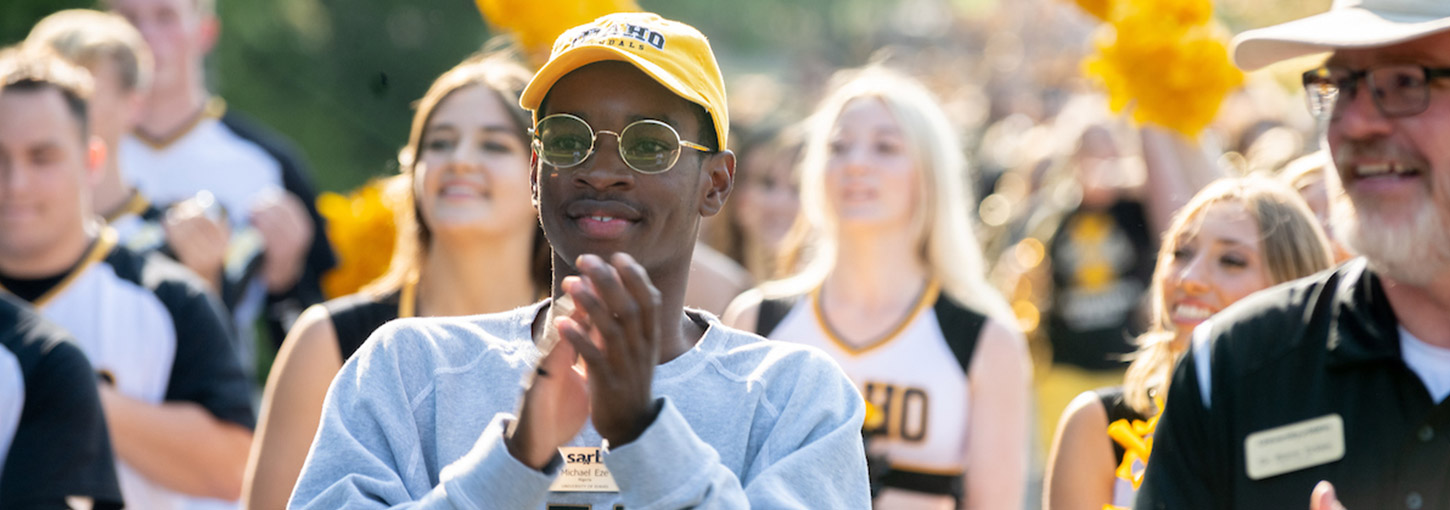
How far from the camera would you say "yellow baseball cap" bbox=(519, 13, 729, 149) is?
2.25m

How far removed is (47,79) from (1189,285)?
3237 mm

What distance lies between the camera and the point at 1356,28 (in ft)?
7.87

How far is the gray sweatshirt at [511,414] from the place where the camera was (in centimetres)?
214

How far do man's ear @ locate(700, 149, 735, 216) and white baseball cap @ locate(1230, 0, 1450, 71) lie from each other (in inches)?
35.4

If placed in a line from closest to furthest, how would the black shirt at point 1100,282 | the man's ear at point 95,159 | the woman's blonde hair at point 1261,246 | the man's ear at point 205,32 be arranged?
the woman's blonde hair at point 1261,246
the man's ear at point 95,159
the man's ear at point 205,32
the black shirt at point 1100,282

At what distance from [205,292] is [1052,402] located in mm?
6458

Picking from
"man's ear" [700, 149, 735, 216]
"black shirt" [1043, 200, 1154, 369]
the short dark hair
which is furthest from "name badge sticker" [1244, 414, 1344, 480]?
"black shirt" [1043, 200, 1154, 369]

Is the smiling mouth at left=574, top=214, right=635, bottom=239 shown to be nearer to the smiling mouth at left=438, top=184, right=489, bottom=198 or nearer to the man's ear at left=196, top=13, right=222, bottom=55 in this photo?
the smiling mouth at left=438, top=184, right=489, bottom=198

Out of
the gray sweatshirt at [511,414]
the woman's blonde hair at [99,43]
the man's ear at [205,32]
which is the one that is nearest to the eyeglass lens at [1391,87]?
the gray sweatshirt at [511,414]

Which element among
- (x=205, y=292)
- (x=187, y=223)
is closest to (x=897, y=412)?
(x=205, y=292)

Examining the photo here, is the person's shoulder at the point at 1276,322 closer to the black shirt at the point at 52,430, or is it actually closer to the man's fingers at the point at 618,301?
the man's fingers at the point at 618,301

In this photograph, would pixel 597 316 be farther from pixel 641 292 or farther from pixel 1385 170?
pixel 1385 170

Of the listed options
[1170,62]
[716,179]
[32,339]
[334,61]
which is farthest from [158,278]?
[334,61]

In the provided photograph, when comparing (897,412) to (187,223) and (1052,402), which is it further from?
(1052,402)
